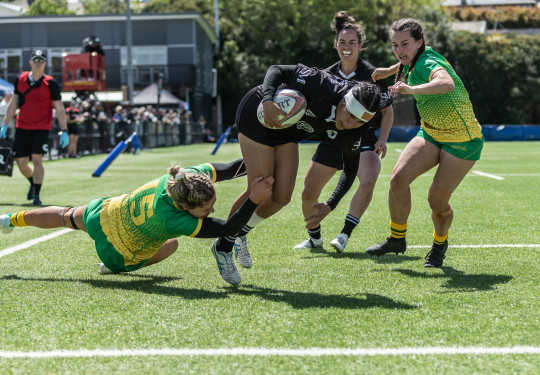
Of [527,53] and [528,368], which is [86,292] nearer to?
[528,368]

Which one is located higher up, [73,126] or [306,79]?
[306,79]

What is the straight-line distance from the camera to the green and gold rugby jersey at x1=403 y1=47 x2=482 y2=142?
18.9 feet

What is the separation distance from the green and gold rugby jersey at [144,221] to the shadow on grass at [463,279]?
185 centimetres

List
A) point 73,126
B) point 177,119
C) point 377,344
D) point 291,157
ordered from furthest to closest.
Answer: point 177,119 → point 73,126 → point 291,157 → point 377,344

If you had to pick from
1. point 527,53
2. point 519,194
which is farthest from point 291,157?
point 527,53

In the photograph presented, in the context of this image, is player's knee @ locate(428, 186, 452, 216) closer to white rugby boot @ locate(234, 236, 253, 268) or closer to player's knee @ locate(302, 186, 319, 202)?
player's knee @ locate(302, 186, 319, 202)

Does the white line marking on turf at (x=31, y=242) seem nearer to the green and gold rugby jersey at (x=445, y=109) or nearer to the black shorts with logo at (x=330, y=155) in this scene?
the black shorts with logo at (x=330, y=155)

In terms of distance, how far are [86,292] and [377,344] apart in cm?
227

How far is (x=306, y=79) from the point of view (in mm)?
5395

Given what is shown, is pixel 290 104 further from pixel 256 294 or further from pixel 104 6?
pixel 104 6

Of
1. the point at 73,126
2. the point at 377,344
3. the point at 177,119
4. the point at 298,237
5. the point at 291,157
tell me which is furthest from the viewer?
the point at 177,119

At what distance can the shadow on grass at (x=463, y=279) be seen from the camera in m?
5.18

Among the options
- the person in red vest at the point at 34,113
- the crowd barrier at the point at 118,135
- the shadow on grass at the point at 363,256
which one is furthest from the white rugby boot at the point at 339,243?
the crowd barrier at the point at 118,135

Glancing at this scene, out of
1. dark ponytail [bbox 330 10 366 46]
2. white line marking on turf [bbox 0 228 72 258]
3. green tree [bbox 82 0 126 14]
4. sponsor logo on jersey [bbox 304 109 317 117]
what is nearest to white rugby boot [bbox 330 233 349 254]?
sponsor logo on jersey [bbox 304 109 317 117]
